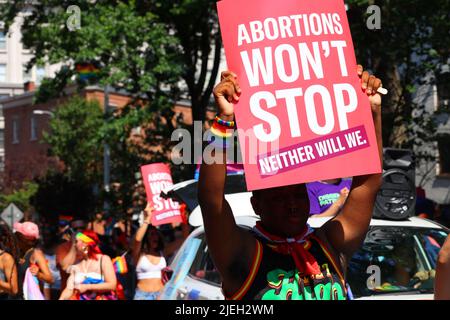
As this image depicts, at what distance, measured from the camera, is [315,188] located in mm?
8148

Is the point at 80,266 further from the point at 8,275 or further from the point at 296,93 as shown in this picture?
the point at 296,93

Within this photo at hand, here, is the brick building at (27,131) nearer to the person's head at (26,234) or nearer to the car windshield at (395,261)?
the person's head at (26,234)

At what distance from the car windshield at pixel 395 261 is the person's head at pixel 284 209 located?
2.94 meters

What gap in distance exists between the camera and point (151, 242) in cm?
1230

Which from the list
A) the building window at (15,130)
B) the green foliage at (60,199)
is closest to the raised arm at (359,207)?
the green foliage at (60,199)

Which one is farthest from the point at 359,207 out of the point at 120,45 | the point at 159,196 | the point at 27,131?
the point at 27,131

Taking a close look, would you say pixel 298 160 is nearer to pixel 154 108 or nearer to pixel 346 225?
pixel 346 225

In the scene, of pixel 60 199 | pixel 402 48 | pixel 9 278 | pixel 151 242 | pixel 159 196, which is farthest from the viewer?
pixel 60 199

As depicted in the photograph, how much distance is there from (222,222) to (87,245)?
639 centimetres

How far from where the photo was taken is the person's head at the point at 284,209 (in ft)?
13.1

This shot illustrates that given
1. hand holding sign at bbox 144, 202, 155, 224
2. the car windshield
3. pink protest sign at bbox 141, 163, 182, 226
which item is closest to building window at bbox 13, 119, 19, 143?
pink protest sign at bbox 141, 163, 182, 226

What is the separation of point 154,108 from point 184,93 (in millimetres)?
2746

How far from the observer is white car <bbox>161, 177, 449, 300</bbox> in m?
7.12
